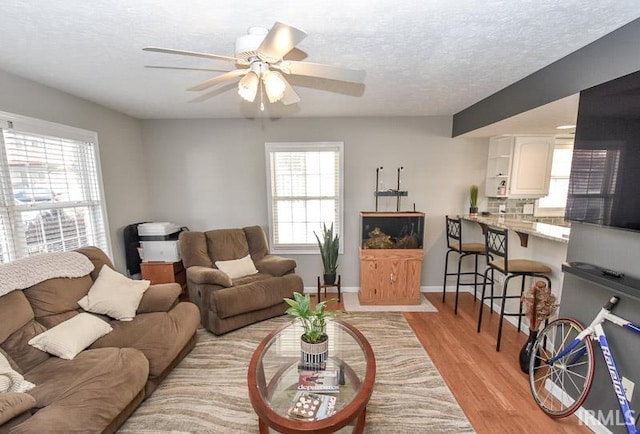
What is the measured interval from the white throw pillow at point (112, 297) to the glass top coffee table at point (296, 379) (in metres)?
1.22

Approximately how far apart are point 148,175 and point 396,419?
13.1 ft

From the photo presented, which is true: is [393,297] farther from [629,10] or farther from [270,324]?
[629,10]

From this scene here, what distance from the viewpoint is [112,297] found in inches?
84.3

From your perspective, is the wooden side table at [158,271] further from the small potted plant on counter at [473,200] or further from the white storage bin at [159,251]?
the small potted plant on counter at [473,200]

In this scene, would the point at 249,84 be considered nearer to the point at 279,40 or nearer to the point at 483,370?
the point at 279,40

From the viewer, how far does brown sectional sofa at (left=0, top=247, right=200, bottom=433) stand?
1.28 metres

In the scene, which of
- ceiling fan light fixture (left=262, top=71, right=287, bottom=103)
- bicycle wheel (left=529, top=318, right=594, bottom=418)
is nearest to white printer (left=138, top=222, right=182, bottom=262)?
ceiling fan light fixture (left=262, top=71, right=287, bottom=103)

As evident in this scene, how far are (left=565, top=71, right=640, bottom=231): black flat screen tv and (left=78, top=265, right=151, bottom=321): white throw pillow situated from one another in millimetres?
3301

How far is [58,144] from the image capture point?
246 cm

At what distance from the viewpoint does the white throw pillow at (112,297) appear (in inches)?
82.0

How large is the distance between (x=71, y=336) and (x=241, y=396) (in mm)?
1204

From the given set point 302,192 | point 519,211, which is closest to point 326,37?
point 302,192

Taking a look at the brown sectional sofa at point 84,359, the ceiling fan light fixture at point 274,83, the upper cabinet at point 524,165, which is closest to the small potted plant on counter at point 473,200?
the upper cabinet at point 524,165

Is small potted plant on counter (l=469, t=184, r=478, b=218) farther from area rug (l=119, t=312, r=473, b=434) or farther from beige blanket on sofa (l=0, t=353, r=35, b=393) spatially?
beige blanket on sofa (l=0, t=353, r=35, b=393)
